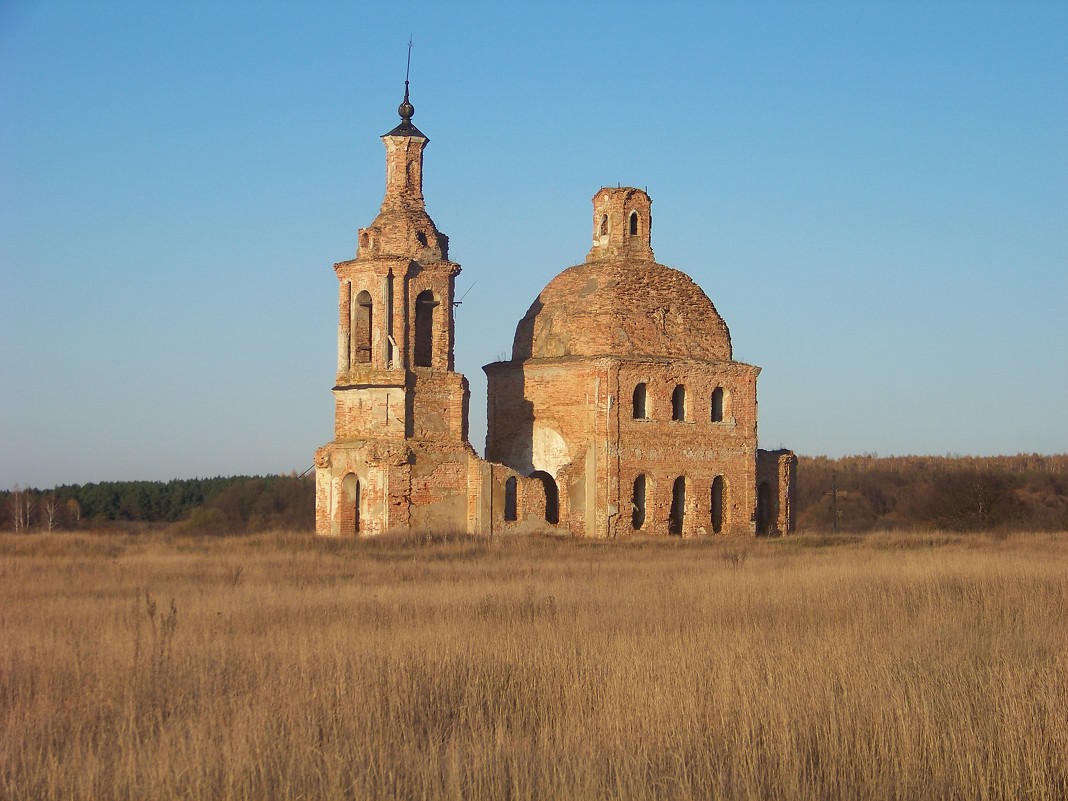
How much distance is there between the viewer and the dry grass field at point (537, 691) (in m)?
6.71

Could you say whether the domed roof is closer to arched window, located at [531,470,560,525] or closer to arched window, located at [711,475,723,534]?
arched window, located at [531,470,560,525]

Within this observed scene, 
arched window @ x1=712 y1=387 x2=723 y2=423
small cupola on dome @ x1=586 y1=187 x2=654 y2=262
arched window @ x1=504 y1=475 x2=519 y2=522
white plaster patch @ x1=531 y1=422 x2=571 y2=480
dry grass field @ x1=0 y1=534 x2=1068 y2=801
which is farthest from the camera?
small cupola on dome @ x1=586 y1=187 x2=654 y2=262

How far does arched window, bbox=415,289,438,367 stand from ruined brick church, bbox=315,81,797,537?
0.04 meters

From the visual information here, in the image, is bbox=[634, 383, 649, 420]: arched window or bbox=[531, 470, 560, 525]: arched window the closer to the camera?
bbox=[634, 383, 649, 420]: arched window

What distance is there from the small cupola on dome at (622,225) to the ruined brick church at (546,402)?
0.04 meters

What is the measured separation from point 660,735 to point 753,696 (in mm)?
1062

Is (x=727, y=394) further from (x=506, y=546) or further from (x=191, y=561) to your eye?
(x=191, y=561)

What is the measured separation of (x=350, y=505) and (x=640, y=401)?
7.45 meters

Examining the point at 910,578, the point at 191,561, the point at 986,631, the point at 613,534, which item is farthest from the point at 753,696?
the point at 613,534

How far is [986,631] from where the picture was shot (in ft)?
39.5

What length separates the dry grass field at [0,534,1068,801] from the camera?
6.71 m

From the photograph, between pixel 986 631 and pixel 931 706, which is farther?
pixel 986 631

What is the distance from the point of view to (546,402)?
31016 millimetres

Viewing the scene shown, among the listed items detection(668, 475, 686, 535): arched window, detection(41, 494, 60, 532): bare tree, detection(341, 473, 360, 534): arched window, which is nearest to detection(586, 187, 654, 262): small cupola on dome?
detection(668, 475, 686, 535): arched window
